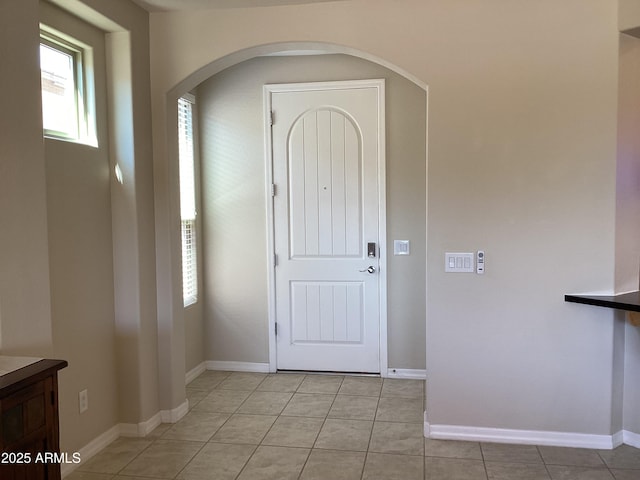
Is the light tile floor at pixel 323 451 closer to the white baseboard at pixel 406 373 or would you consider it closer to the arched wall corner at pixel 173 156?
the white baseboard at pixel 406 373

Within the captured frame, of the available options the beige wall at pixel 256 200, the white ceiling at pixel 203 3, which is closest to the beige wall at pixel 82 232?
the white ceiling at pixel 203 3

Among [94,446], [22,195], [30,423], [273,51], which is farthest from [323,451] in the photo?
[273,51]

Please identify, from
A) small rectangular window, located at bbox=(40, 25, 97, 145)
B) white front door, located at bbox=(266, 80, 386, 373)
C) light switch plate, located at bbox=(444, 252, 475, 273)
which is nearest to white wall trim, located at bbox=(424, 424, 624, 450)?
light switch plate, located at bbox=(444, 252, 475, 273)

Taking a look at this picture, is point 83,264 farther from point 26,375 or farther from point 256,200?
point 256,200

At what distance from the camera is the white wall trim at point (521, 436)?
10.0ft

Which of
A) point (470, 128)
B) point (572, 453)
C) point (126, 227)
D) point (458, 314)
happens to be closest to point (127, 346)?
point (126, 227)

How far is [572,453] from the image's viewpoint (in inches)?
118

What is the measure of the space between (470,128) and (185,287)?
2.59 meters

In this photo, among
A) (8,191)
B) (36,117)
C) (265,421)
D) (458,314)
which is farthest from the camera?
(265,421)

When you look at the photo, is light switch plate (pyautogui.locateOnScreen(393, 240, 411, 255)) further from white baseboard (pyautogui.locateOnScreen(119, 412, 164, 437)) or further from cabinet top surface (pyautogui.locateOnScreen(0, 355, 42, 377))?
cabinet top surface (pyautogui.locateOnScreen(0, 355, 42, 377))

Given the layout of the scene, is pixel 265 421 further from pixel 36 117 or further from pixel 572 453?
pixel 36 117

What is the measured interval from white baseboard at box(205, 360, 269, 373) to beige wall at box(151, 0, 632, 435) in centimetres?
178

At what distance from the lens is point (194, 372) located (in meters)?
4.45

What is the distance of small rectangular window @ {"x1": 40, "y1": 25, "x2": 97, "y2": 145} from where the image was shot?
2.77 meters
